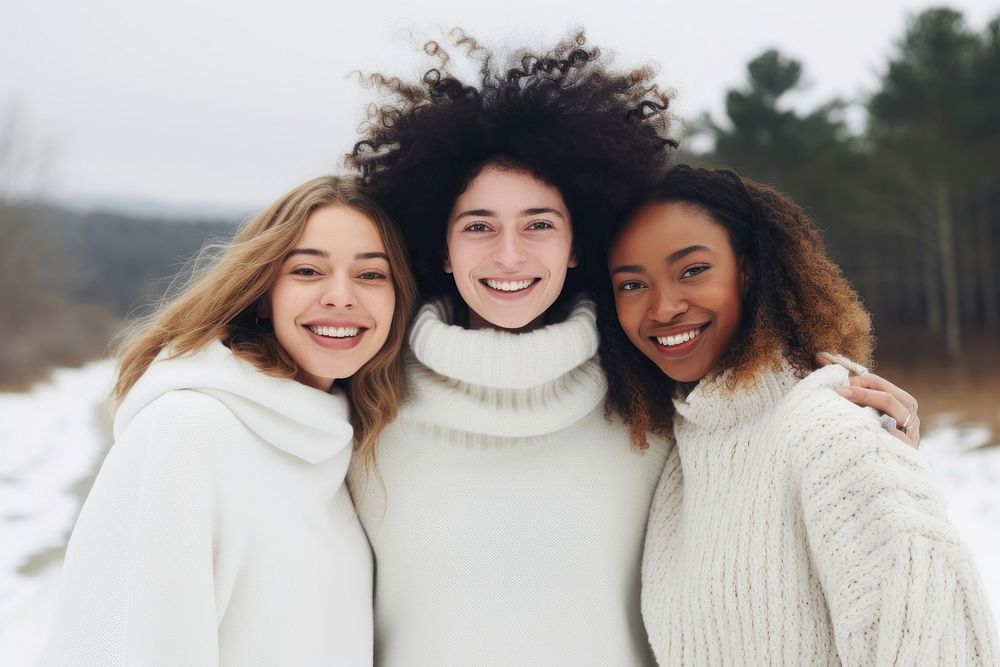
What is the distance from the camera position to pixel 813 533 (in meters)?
1.81

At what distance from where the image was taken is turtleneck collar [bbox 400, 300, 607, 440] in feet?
7.74

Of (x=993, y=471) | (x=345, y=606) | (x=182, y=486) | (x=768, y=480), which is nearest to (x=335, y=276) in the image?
(x=182, y=486)

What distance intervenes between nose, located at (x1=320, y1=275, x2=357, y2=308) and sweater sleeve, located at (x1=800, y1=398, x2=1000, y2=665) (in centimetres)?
126

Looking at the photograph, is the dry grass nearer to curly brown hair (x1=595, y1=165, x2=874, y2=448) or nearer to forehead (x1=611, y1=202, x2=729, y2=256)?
curly brown hair (x1=595, y1=165, x2=874, y2=448)

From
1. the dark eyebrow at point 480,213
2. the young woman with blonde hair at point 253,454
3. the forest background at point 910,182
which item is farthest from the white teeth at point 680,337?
the forest background at point 910,182

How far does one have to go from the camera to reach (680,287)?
224 cm

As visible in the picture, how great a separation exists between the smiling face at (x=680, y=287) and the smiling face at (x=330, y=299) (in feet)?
2.43

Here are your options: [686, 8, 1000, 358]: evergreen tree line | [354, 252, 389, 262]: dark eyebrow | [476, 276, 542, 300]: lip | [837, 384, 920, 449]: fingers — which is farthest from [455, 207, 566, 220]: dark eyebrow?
[686, 8, 1000, 358]: evergreen tree line

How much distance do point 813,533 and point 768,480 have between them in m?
0.20

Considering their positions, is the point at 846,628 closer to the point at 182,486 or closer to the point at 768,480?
the point at 768,480

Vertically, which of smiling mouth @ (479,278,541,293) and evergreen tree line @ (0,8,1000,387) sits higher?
evergreen tree line @ (0,8,1000,387)

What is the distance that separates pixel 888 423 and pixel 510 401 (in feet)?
3.41

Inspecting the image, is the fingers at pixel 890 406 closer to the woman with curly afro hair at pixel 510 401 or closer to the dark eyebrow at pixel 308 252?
the woman with curly afro hair at pixel 510 401

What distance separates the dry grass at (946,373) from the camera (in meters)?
14.9
